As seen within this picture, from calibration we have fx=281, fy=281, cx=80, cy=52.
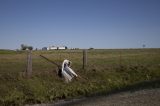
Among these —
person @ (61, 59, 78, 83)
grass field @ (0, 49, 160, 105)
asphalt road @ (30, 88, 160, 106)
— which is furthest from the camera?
person @ (61, 59, 78, 83)

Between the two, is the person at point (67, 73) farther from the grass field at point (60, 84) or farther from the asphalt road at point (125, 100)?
the asphalt road at point (125, 100)

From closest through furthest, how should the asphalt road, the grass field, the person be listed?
the asphalt road, the grass field, the person

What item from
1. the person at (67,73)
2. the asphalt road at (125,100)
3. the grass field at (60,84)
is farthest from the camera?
the person at (67,73)

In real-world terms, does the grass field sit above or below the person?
below

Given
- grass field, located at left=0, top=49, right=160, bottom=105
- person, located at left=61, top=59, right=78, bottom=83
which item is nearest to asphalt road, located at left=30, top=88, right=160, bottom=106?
grass field, located at left=0, top=49, right=160, bottom=105

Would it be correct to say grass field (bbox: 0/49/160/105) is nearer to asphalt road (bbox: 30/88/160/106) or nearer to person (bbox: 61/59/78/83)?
person (bbox: 61/59/78/83)

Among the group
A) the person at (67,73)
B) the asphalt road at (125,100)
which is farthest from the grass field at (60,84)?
the asphalt road at (125,100)

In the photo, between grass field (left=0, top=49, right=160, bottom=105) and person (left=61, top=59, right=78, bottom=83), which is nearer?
grass field (left=0, top=49, right=160, bottom=105)

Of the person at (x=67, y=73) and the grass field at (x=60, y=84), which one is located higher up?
the person at (x=67, y=73)

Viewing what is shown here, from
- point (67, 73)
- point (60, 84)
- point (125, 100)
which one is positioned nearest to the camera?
point (125, 100)

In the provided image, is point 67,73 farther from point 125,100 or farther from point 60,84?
point 125,100

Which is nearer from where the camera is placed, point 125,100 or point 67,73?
point 125,100

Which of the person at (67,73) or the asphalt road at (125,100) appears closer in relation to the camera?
the asphalt road at (125,100)

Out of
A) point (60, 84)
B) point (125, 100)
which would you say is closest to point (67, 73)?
point (60, 84)
